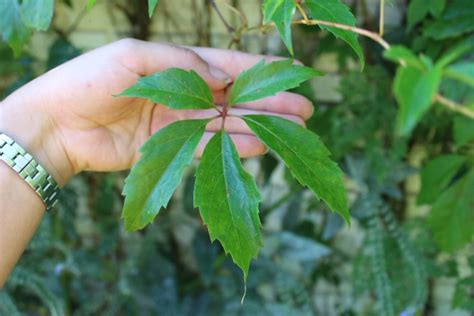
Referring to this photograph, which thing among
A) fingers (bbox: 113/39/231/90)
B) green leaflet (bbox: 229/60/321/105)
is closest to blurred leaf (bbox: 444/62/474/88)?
green leaflet (bbox: 229/60/321/105)

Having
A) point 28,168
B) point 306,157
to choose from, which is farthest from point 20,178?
point 306,157

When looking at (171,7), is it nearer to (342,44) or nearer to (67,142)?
(342,44)

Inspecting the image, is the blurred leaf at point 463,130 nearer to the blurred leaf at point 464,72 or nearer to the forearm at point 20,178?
the forearm at point 20,178

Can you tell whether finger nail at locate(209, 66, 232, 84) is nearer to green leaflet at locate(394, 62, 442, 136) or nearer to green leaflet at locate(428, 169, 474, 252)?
green leaflet at locate(394, 62, 442, 136)

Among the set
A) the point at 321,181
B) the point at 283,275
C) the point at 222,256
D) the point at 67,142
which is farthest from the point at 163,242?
the point at 321,181

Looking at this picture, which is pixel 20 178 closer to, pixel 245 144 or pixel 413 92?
pixel 245 144

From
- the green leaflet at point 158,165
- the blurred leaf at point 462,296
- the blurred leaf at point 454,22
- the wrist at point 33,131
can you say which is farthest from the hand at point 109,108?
the blurred leaf at point 462,296
